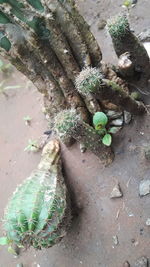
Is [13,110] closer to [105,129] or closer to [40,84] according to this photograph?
[40,84]

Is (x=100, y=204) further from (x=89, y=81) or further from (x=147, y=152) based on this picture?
(x=89, y=81)

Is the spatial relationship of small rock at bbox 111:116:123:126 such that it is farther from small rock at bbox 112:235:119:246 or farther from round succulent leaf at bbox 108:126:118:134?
small rock at bbox 112:235:119:246

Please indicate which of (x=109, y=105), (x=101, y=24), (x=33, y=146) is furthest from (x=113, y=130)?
(x=101, y=24)

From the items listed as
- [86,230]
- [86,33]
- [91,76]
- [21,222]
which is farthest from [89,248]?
[86,33]

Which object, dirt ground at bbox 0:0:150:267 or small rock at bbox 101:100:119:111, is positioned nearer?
dirt ground at bbox 0:0:150:267

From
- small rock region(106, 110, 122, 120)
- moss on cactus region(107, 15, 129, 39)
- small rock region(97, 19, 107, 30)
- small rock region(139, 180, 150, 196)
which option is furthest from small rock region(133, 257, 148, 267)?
small rock region(97, 19, 107, 30)

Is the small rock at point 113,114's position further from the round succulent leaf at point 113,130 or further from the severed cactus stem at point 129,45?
the severed cactus stem at point 129,45
